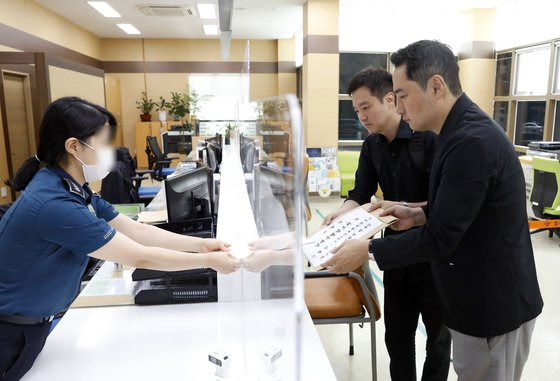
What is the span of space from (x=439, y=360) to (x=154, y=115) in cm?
1074

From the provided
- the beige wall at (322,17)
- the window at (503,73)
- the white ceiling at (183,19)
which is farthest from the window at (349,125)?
the window at (503,73)

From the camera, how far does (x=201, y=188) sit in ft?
8.13

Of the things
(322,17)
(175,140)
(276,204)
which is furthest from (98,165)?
(175,140)

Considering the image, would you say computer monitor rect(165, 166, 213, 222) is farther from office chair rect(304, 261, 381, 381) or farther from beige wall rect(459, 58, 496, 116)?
beige wall rect(459, 58, 496, 116)

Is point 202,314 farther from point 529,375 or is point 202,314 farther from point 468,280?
point 529,375

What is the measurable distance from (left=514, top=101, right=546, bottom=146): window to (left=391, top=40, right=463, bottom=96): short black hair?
6097 millimetres

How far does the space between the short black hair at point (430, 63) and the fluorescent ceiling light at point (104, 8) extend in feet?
23.8

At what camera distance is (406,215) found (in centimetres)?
173

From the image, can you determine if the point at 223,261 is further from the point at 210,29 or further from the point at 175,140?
the point at 210,29

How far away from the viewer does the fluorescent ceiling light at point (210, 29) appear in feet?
30.8

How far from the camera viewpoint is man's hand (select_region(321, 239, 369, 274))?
4.79ft

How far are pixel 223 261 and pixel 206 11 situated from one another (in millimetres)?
7570

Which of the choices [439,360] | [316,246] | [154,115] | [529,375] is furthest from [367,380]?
[154,115]

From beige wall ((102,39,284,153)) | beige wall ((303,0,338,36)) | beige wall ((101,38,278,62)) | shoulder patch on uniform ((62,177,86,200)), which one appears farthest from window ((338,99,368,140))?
shoulder patch on uniform ((62,177,86,200))
